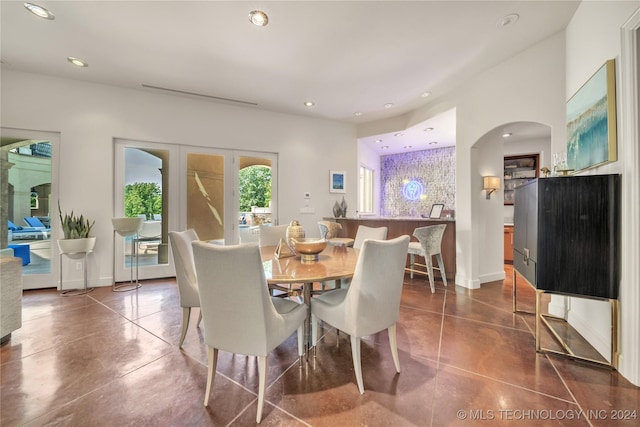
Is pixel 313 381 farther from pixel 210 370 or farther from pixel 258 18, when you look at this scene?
pixel 258 18

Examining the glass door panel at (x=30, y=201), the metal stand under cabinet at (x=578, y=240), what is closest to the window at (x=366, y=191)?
the metal stand under cabinet at (x=578, y=240)

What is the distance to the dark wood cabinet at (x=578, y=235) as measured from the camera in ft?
5.77

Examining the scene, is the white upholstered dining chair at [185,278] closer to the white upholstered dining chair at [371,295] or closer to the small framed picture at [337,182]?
the white upholstered dining chair at [371,295]

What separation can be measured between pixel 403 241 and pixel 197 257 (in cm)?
126

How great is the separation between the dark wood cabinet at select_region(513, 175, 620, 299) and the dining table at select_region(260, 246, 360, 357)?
4.88 feet

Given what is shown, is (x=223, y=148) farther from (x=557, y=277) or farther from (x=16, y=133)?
(x=557, y=277)

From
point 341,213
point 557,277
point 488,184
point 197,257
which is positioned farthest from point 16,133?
point 488,184

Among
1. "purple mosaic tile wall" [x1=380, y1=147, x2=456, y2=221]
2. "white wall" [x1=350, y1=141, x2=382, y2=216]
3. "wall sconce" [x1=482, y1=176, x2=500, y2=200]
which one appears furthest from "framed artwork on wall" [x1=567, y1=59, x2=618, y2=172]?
"purple mosaic tile wall" [x1=380, y1=147, x2=456, y2=221]

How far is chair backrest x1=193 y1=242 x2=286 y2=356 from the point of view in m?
1.31

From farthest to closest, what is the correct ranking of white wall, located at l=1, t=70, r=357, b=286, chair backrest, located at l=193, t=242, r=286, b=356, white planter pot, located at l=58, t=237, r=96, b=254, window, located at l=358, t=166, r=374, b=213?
window, located at l=358, t=166, r=374, b=213
white wall, located at l=1, t=70, r=357, b=286
white planter pot, located at l=58, t=237, r=96, b=254
chair backrest, located at l=193, t=242, r=286, b=356

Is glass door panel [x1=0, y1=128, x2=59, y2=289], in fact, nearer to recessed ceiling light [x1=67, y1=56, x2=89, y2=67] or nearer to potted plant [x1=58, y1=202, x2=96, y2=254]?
potted plant [x1=58, y1=202, x2=96, y2=254]

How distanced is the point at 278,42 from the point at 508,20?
7.50 feet

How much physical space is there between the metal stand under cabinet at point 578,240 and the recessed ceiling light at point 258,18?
2.78 m

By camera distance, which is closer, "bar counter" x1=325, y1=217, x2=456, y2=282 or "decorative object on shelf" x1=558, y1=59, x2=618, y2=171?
"decorative object on shelf" x1=558, y1=59, x2=618, y2=171
